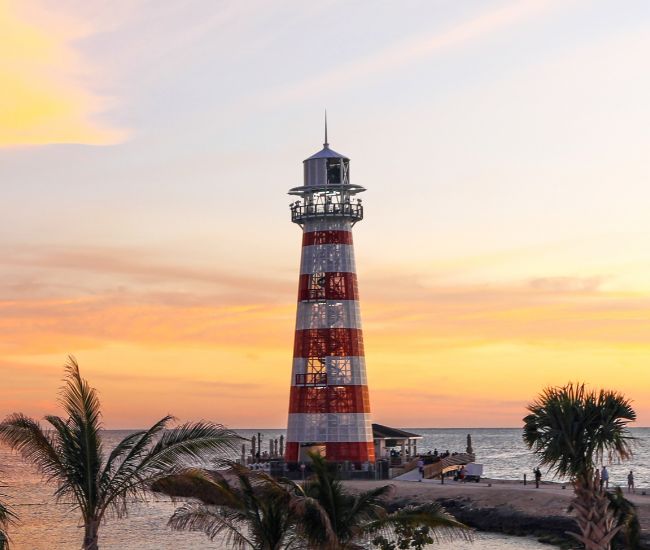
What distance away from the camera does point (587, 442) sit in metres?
25.4

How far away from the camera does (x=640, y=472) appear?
419ft

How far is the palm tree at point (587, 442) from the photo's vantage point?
25.0m

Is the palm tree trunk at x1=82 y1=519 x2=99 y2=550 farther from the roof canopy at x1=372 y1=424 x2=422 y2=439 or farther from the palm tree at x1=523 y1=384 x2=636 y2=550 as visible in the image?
the roof canopy at x1=372 y1=424 x2=422 y2=439

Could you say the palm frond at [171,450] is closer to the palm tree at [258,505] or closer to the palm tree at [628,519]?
the palm tree at [258,505]

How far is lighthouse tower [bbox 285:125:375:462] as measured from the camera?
6756 centimetres

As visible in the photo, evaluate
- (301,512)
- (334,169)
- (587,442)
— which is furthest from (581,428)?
(334,169)

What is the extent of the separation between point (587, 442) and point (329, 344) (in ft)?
140

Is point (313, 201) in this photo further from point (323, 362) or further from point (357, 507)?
point (357, 507)

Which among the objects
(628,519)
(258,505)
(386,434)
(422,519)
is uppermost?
(386,434)

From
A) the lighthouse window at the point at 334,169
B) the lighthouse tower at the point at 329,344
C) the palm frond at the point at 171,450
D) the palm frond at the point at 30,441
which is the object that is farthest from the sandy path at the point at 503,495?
the palm frond at the point at 30,441

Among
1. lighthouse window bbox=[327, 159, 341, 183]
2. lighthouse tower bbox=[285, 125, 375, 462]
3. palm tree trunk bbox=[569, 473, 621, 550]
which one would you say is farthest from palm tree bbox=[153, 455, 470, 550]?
lighthouse window bbox=[327, 159, 341, 183]

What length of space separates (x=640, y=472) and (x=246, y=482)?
11130cm

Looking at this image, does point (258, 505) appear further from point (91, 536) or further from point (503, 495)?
point (503, 495)

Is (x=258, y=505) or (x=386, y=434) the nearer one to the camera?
(x=258, y=505)
